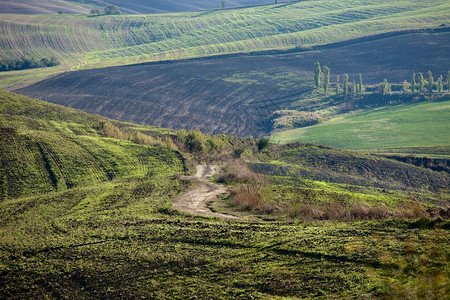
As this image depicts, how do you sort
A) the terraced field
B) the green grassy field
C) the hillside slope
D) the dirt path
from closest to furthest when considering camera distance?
the dirt path < the hillside slope < the green grassy field < the terraced field

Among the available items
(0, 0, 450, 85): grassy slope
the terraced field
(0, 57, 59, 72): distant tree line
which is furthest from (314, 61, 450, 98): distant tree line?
(0, 57, 59, 72): distant tree line

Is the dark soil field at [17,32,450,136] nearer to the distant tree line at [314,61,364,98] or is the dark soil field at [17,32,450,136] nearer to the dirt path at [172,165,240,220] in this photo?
the distant tree line at [314,61,364,98]

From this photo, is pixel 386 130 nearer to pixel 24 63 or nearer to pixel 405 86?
pixel 405 86

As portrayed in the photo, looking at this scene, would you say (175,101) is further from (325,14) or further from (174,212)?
(325,14)

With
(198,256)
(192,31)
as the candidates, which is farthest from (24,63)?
(198,256)

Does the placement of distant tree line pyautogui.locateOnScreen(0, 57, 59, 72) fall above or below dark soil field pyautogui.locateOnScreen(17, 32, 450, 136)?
above

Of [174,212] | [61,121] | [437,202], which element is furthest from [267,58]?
[174,212]

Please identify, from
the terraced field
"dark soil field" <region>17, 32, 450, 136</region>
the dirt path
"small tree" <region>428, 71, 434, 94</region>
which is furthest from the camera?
the terraced field

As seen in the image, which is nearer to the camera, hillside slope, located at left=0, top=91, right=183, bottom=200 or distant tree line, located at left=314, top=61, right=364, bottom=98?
hillside slope, located at left=0, top=91, right=183, bottom=200
